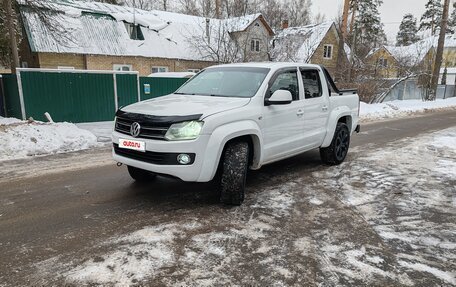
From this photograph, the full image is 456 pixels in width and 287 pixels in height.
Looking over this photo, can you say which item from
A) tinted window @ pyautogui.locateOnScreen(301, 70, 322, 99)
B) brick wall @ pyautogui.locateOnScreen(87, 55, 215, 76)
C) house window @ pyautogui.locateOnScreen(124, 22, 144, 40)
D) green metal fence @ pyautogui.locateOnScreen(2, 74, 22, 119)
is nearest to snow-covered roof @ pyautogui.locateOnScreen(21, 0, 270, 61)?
house window @ pyautogui.locateOnScreen(124, 22, 144, 40)

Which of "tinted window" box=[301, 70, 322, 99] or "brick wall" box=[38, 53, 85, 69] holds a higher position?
"brick wall" box=[38, 53, 85, 69]

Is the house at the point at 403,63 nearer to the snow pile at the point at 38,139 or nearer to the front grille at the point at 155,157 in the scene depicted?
the snow pile at the point at 38,139

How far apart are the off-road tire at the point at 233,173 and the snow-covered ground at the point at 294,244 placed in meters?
0.17

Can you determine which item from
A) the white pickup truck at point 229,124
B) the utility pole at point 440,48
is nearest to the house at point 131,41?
the utility pole at point 440,48

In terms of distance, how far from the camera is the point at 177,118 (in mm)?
4078

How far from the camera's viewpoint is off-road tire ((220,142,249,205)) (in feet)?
14.3

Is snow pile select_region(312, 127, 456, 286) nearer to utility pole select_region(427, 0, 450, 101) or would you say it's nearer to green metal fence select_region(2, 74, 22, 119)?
green metal fence select_region(2, 74, 22, 119)

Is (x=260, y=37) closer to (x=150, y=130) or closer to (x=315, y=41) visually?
(x=315, y=41)

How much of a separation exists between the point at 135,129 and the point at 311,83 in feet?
10.6

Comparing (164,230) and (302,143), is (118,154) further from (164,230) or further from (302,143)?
(302,143)

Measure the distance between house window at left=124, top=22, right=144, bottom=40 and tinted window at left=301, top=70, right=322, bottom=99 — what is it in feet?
70.9

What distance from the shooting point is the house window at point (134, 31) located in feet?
82.0

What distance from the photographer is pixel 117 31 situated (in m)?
24.3

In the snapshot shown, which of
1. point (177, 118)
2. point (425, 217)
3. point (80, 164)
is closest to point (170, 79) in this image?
point (80, 164)
